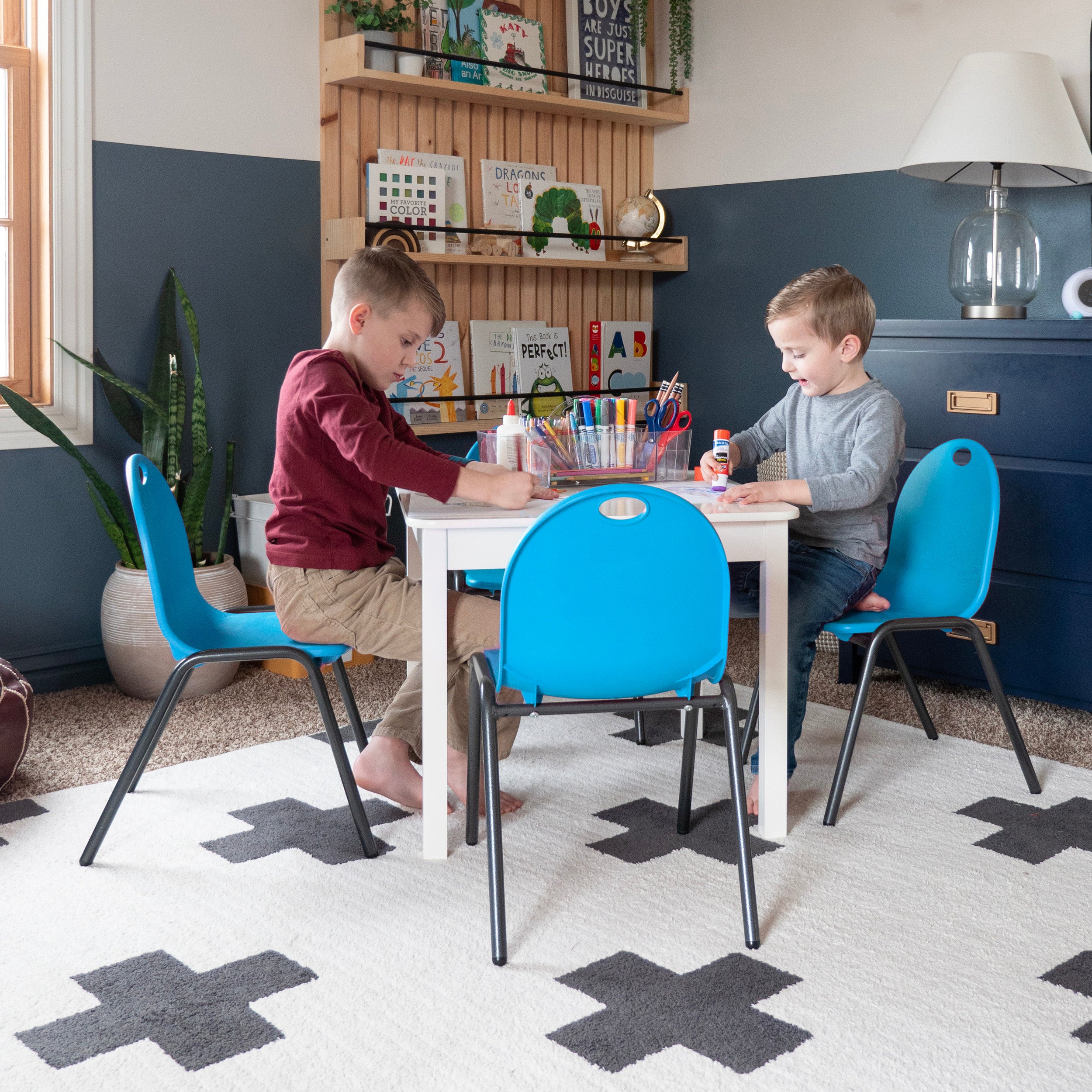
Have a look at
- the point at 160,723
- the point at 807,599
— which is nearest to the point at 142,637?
the point at 160,723

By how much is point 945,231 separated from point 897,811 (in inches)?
78.4

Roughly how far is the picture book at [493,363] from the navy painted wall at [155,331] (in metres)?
0.58

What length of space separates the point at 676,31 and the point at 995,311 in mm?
1723

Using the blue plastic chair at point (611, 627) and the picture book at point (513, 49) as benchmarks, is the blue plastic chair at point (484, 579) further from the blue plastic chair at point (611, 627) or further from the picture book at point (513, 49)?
the picture book at point (513, 49)

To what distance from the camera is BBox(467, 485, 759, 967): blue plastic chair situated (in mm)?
1681

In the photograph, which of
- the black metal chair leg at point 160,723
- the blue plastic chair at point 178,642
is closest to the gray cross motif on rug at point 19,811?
the blue plastic chair at point 178,642

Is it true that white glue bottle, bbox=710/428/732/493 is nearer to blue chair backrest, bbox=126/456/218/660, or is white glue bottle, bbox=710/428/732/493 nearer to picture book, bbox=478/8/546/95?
blue chair backrest, bbox=126/456/218/660

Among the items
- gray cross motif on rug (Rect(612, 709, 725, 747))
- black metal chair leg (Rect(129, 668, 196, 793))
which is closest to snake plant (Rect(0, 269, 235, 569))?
black metal chair leg (Rect(129, 668, 196, 793))

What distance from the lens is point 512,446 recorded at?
88.0 inches

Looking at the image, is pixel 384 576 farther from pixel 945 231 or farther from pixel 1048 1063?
pixel 945 231

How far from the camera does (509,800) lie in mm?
2354

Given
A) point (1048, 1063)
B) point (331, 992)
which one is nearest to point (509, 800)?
point (331, 992)

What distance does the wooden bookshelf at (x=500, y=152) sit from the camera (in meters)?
3.60

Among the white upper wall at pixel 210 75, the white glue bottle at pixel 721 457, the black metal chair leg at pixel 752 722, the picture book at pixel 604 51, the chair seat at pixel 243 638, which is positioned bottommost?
the black metal chair leg at pixel 752 722
